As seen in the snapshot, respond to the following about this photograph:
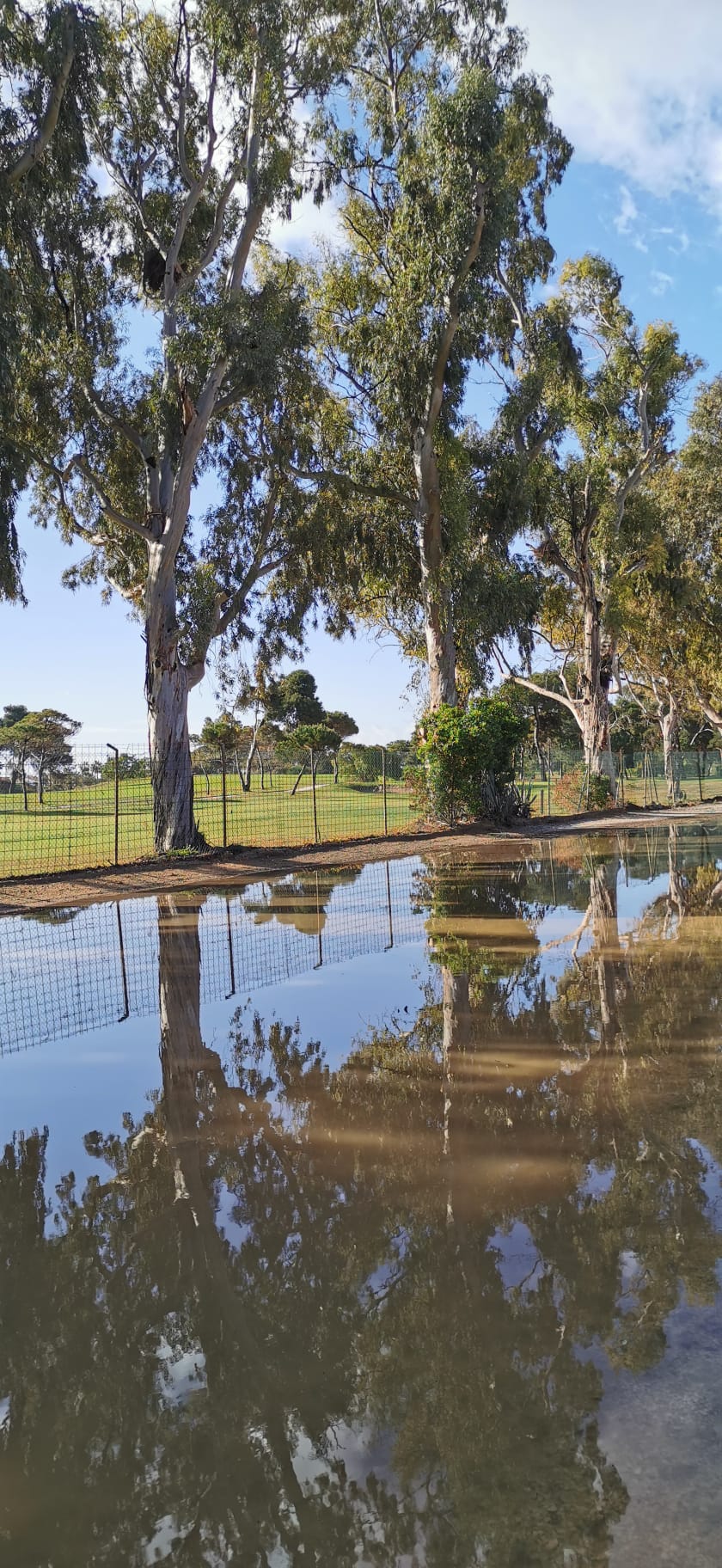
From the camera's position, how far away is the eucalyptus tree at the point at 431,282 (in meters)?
21.3

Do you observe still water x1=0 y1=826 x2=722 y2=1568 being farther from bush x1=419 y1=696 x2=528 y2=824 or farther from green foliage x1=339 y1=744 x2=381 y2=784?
green foliage x1=339 y1=744 x2=381 y2=784

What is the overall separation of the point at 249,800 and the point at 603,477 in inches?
597

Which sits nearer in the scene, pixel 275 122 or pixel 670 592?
pixel 275 122

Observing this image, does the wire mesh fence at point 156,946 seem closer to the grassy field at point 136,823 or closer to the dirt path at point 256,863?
the dirt path at point 256,863

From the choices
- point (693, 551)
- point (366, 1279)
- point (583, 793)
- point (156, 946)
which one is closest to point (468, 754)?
point (583, 793)

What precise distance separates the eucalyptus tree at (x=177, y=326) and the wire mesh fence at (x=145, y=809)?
4.74ft

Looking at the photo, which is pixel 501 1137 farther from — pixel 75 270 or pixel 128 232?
pixel 128 232


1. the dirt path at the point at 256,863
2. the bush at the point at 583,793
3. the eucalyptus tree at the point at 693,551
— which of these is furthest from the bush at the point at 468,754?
the eucalyptus tree at the point at 693,551

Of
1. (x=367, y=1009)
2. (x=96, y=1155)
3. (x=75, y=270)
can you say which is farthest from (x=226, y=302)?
(x=96, y=1155)

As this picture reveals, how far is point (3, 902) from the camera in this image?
1368 cm

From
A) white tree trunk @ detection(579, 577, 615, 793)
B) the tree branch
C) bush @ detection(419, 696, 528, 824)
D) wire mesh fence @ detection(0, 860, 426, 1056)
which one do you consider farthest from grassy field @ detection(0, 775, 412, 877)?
the tree branch

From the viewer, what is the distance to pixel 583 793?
31.2 metres

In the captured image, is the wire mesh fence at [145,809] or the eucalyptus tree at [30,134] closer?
the eucalyptus tree at [30,134]

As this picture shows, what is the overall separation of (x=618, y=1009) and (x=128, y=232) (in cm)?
2050
